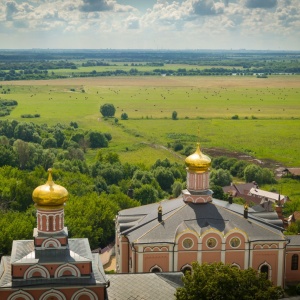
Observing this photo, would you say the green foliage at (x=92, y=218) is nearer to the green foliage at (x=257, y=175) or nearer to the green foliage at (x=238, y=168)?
the green foliage at (x=257, y=175)

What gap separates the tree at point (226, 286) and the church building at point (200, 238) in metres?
5.63

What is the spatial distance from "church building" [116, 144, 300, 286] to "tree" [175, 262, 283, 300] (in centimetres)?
563

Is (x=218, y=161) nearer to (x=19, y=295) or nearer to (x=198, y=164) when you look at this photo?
(x=198, y=164)

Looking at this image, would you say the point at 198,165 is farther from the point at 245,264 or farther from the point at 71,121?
the point at 71,121

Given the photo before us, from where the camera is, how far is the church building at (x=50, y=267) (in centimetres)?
1922

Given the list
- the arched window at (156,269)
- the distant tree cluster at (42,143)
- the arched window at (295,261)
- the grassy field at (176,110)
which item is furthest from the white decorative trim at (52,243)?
the distant tree cluster at (42,143)

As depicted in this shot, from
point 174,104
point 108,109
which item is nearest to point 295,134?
point 108,109

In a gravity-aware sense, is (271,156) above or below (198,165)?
below

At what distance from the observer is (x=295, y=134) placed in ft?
253

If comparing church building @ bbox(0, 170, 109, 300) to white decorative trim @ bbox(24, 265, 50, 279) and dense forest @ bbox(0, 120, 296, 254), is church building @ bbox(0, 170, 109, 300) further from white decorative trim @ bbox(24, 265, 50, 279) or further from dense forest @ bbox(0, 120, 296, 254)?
dense forest @ bbox(0, 120, 296, 254)

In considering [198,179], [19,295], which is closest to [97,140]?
[198,179]

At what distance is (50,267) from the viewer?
19.4 meters

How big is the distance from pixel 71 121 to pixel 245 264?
60.5 metres

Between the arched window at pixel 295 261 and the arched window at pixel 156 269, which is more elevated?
the arched window at pixel 156 269
